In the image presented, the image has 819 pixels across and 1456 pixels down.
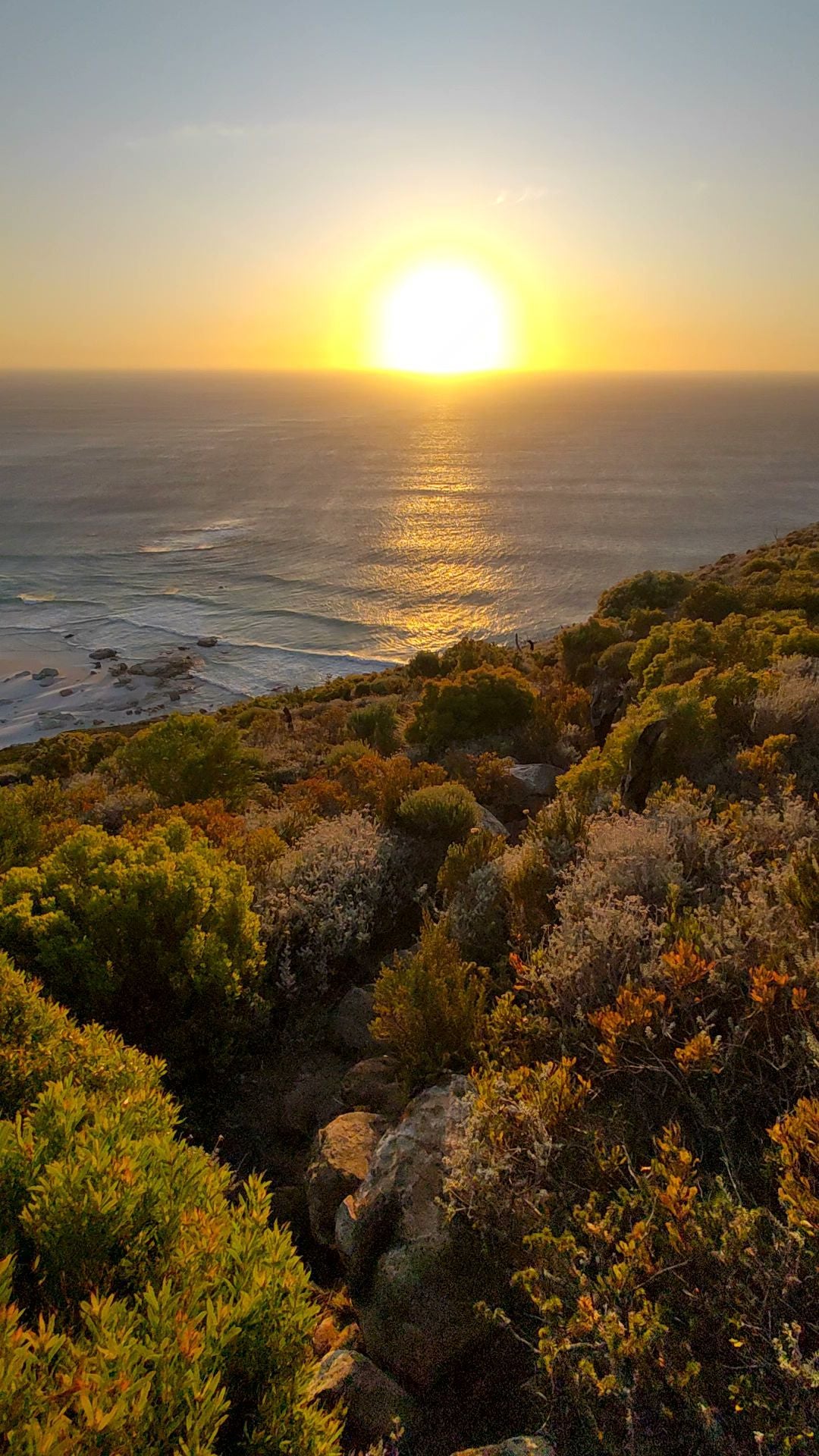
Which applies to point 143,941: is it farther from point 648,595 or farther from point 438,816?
point 648,595

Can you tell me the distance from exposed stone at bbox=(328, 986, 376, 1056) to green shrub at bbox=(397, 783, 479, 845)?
2.27 m

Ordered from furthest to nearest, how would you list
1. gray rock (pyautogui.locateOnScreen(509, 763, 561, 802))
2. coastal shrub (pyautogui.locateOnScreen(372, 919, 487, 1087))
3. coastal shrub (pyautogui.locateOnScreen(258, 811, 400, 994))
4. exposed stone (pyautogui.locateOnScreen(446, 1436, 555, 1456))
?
1. gray rock (pyautogui.locateOnScreen(509, 763, 561, 802))
2. coastal shrub (pyautogui.locateOnScreen(258, 811, 400, 994))
3. coastal shrub (pyautogui.locateOnScreen(372, 919, 487, 1087))
4. exposed stone (pyautogui.locateOnScreen(446, 1436, 555, 1456))

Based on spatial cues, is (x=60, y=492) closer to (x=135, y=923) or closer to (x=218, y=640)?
(x=218, y=640)

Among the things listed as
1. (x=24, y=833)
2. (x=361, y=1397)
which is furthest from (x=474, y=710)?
(x=361, y=1397)

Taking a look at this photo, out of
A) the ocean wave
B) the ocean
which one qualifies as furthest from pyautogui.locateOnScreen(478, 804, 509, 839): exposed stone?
the ocean wave

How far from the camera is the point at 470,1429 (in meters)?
2.60

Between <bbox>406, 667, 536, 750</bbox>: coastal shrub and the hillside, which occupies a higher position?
the hillside

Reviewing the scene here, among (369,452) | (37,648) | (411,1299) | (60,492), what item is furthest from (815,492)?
(411,1299)

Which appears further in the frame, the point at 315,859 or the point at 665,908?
the point at 315,859

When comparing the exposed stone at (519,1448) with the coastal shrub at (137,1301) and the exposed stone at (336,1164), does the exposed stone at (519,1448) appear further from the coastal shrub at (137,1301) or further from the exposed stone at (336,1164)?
the exposed stone at (336,1164)

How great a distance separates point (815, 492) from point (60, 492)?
107646 millimetres

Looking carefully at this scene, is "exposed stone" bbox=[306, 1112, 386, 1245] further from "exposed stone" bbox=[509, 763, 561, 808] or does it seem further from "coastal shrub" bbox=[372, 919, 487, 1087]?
"exposed stone" bbox=[509, 763, 561, 808]

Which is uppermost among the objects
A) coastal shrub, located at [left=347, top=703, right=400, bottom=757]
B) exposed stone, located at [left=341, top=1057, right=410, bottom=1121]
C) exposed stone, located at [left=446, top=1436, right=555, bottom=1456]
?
exposed stone, located at [left=446, top=1436, right=555, bottom=1456]

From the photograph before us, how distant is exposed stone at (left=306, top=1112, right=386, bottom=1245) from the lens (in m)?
3.60
